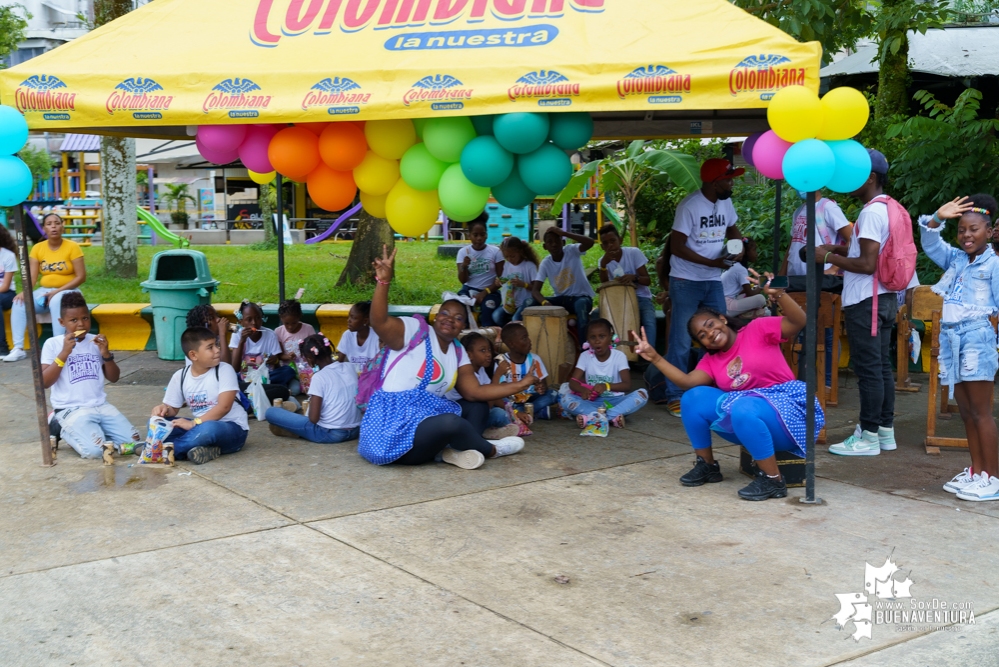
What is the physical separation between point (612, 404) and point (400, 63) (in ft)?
9.90

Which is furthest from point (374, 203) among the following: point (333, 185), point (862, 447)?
point (862, 447)

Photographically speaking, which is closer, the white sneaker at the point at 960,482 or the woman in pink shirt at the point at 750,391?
the woman in pink shirt at the point at 750,391

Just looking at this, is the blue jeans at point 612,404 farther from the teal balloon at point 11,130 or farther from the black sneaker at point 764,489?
the teal balloon at point 11,130

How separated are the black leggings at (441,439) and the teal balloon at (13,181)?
281 cm

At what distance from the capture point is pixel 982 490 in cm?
542

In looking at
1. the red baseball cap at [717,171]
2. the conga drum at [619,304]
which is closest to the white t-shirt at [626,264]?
the conga drum at [619,304]

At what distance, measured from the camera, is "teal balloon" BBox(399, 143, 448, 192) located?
20.4ft

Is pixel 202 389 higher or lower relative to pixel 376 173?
lower

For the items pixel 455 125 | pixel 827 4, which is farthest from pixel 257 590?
pixel 827 4

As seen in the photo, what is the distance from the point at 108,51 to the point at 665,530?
473 cm

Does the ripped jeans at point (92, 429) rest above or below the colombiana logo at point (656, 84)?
below

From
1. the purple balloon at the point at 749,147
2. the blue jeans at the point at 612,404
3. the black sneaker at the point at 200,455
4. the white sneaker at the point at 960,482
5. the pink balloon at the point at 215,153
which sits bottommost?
the black sneaker at the point at 200,455

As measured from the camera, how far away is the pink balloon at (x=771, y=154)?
545 centimetres

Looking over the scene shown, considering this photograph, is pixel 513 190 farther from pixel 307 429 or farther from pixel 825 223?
pixel 825 223
